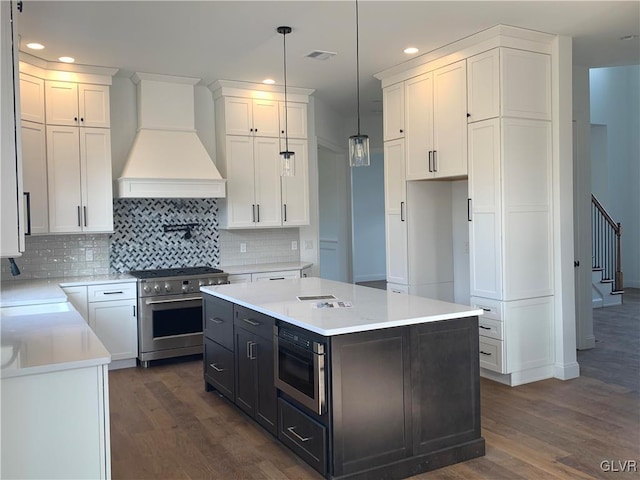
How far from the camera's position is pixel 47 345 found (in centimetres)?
251

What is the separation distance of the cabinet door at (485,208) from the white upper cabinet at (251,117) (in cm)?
247

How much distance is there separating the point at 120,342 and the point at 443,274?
3.25 metres

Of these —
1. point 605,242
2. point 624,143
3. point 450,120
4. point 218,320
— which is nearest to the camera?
point 218,320

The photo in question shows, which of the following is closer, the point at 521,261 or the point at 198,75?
the point at 521,261

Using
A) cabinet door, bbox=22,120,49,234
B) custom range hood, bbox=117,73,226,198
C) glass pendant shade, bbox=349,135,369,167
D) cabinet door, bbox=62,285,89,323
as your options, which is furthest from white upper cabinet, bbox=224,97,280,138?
glass pendant shade, bbox=349,135,369,167

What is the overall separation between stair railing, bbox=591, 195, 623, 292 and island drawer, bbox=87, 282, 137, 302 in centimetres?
705

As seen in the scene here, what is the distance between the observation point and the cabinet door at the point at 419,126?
5230 mm

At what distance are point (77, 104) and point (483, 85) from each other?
12.2 feet

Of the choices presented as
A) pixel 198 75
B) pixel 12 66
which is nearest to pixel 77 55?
pixel 198 75

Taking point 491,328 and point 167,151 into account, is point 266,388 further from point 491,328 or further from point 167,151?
point 167,151

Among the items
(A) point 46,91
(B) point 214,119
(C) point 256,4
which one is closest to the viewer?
(C) point 256,4

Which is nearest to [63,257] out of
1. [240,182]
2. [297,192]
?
[240,182]

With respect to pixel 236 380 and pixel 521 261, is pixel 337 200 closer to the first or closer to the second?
pixel 521 261

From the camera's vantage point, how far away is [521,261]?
15.3ft
